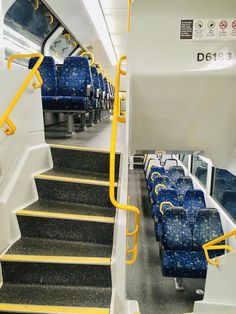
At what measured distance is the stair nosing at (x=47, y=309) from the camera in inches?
65.5

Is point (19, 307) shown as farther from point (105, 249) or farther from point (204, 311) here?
point (204, 311)

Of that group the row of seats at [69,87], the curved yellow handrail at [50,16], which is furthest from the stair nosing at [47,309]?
the curved yellow handrail at [50,16]

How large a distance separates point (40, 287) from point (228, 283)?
200cm

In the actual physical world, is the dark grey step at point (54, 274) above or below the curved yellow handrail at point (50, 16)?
below

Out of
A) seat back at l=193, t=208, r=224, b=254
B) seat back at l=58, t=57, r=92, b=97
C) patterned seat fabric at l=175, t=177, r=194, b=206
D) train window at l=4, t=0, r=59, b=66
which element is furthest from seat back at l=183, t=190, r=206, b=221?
train window at l=4, t=0, r=59, b=66

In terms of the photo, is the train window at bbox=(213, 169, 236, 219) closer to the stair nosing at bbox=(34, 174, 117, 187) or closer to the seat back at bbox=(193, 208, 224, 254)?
the seat back at bbox=(193, 208, 224, 254)

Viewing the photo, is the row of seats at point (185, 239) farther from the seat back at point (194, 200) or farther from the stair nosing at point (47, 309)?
the stair nosing at point (47, 309)

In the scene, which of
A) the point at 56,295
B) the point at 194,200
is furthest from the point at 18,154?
the point at 194,200

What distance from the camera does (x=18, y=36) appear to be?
473 centimetres

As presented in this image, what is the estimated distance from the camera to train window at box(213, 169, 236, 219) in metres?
4.97

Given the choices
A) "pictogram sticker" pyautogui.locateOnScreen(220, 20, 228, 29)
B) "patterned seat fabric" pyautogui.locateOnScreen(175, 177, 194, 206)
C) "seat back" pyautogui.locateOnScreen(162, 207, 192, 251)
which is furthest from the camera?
"patterned seat fabric" pyautogui.locateOnScreen(175, 177, 194, 206)

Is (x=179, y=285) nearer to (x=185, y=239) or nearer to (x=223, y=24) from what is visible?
(x=185, y=239)

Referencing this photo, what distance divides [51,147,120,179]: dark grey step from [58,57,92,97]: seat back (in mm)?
1533

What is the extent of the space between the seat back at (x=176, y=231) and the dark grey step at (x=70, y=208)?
7.03 ft
